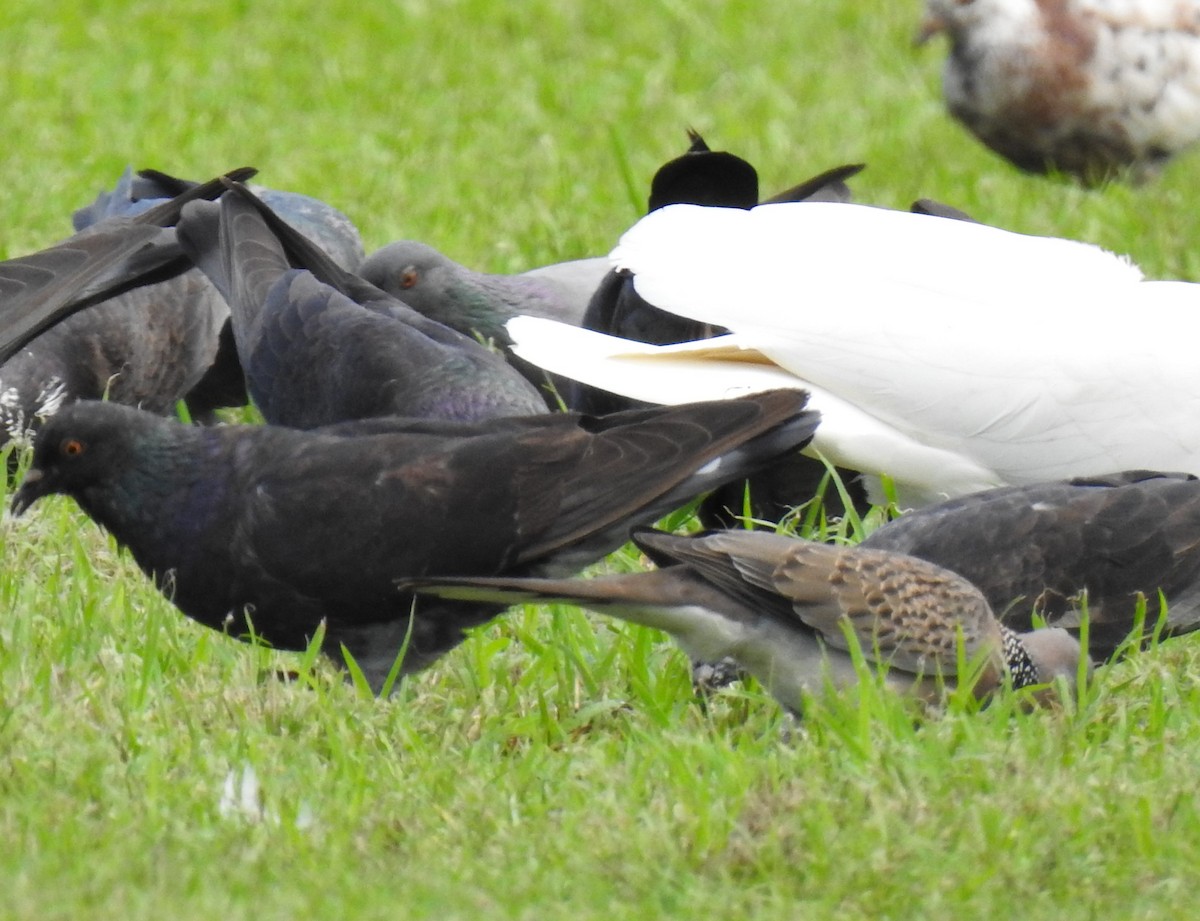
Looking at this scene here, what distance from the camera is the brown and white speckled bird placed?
7.90m

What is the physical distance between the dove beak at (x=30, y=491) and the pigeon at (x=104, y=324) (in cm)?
119

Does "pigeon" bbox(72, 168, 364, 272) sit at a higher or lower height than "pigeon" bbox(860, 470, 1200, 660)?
higher

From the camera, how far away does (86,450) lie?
3.85 meters

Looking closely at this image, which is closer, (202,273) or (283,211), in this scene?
(202,273)

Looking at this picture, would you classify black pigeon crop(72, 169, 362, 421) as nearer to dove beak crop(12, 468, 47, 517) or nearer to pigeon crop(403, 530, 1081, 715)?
dove beak crop(12, 468, 47, 517)

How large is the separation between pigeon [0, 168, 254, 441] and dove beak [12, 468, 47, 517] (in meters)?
1.19

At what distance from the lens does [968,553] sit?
3.96 m

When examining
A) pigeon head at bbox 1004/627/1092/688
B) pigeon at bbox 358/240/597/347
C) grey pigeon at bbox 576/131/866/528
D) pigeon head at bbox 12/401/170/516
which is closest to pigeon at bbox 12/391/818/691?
pigeon head at bbox 12/401/170/516

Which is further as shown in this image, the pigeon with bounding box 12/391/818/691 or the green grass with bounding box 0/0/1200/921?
the pigeon with bounding box 12/391/818/691

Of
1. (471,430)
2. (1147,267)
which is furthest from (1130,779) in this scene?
(1147,267)

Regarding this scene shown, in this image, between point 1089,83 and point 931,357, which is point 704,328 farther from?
point 1089,83

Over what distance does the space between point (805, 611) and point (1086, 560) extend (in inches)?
27.9

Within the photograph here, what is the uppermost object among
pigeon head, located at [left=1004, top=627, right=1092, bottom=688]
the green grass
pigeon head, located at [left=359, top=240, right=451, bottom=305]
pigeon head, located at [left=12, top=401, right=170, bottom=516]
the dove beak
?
pigeon head, located at [left=12, top=401, right=170, bottom=516]

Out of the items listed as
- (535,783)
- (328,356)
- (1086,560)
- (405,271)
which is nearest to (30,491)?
(328,356)
